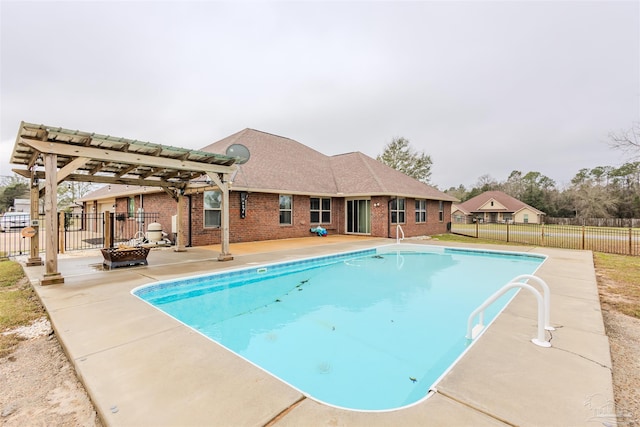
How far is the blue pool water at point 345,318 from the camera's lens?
3252mm

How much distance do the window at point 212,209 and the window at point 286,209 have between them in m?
3.52

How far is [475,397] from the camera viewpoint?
86.0 inches

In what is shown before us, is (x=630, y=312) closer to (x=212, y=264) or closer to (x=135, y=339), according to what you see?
(x=135, y=339)

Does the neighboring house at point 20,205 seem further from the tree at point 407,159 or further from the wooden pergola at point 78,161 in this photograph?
the tree at point 407,159

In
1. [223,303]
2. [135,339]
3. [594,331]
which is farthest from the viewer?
[223,303]

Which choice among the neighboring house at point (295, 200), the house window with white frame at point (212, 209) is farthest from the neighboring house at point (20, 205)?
the house window with white frame at point (212, 209)

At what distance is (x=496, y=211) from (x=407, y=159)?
18.6 meters

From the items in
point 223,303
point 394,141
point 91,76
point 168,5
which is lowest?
point 223,303

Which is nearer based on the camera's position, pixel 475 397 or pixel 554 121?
pixel 475 397

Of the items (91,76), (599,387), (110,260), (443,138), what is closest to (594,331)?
(599,387)

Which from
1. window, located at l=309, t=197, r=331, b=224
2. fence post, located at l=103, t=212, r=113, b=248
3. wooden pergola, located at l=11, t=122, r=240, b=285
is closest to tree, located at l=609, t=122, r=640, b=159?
window, located at l=309, t=197, r=331, b=224

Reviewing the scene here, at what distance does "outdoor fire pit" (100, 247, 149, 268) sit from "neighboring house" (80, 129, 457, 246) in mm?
3401

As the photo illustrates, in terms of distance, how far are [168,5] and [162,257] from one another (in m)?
9.35

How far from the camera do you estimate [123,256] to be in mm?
7422
